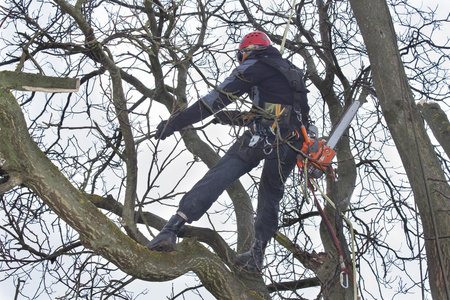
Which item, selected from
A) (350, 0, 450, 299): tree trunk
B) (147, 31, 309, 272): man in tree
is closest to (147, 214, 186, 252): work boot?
(147, 31, 309, 272): man in tree

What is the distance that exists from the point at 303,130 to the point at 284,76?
45cm

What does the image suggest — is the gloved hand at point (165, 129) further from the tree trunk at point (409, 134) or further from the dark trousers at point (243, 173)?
the tree trunk at point (409, 134)

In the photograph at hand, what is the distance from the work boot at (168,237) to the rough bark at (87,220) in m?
0.10

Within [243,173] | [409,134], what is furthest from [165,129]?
[409,134]

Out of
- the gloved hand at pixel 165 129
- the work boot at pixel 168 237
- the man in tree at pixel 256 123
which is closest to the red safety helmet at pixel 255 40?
the man in tree at pixel 256 123

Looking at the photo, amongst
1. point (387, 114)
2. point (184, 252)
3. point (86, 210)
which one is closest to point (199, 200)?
point (184, 252)

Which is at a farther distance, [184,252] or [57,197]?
[184,252]

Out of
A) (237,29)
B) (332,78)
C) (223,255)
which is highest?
(237,29)

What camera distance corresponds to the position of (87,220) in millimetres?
3107

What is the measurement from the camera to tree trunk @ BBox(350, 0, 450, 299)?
3654 mm

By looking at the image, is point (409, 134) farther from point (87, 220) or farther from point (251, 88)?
point (87, 220)

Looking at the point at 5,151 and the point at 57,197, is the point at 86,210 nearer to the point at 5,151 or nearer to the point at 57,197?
the point at 57,197

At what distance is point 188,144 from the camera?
562 cm

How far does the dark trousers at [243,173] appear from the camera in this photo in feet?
13.5
